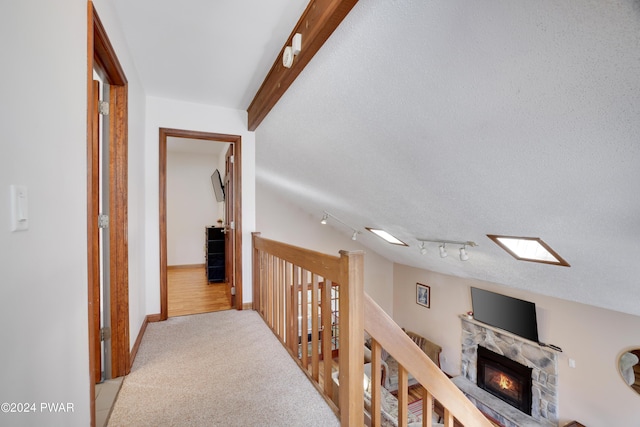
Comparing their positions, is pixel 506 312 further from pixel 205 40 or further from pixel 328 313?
pixel 205 40

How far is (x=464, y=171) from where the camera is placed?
2090 mm

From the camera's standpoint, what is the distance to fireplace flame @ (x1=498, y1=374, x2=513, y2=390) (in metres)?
5.22

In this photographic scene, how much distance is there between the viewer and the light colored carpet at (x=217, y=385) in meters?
1.49

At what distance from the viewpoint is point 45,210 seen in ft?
2.72

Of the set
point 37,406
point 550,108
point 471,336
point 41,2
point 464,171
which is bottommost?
point 471,336

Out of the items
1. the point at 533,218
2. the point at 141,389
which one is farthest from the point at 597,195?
the point at 141,389

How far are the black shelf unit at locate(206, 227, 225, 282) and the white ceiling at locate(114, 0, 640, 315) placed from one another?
104 inches

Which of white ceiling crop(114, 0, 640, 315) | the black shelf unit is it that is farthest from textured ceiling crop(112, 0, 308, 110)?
the black shelf unit

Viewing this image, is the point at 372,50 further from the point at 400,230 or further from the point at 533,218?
the point at 400,230

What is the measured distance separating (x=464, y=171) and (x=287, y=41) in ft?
5.00

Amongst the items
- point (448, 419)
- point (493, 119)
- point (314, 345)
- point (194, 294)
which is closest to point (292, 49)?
point (493, 119)

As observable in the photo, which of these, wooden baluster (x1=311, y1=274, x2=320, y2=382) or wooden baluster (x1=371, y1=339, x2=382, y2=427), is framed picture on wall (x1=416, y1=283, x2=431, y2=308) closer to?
wooden baluster (x1=311, y1=274, x2=320, y2=382)

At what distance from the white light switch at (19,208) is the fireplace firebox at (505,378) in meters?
6.58

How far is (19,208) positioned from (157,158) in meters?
2.38
